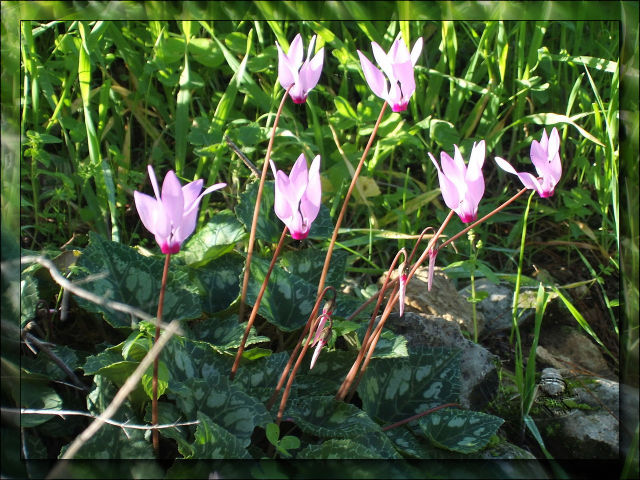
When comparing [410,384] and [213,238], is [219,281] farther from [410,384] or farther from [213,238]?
[410,384]

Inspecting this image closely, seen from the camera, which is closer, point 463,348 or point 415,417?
point 415,417

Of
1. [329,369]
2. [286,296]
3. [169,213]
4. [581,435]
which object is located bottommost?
[581,435]

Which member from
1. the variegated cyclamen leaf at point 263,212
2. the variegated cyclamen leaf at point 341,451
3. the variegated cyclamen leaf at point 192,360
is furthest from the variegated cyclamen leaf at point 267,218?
the variegated cyclamen leaf at point 341,451

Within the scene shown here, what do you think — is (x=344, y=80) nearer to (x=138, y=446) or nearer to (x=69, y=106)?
(x=69, y=106)

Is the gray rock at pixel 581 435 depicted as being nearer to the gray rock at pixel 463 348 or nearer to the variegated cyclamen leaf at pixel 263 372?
the gray rock at pixel 463 348

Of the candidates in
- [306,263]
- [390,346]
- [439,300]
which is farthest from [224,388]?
[439,300]

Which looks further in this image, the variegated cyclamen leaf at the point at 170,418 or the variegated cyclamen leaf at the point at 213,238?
the variegated cyclamen leaf at the point at 213,238

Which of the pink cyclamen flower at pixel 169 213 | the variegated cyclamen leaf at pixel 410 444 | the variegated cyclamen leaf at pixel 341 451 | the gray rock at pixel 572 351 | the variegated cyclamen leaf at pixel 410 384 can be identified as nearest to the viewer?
the pink cyclamen flower at pixel 169 213

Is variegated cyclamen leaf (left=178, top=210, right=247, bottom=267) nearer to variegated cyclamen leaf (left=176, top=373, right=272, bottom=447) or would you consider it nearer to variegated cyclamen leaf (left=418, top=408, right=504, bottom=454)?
variegated cyclamen leaf (left=176, top=373, right=272, bottom=447)
